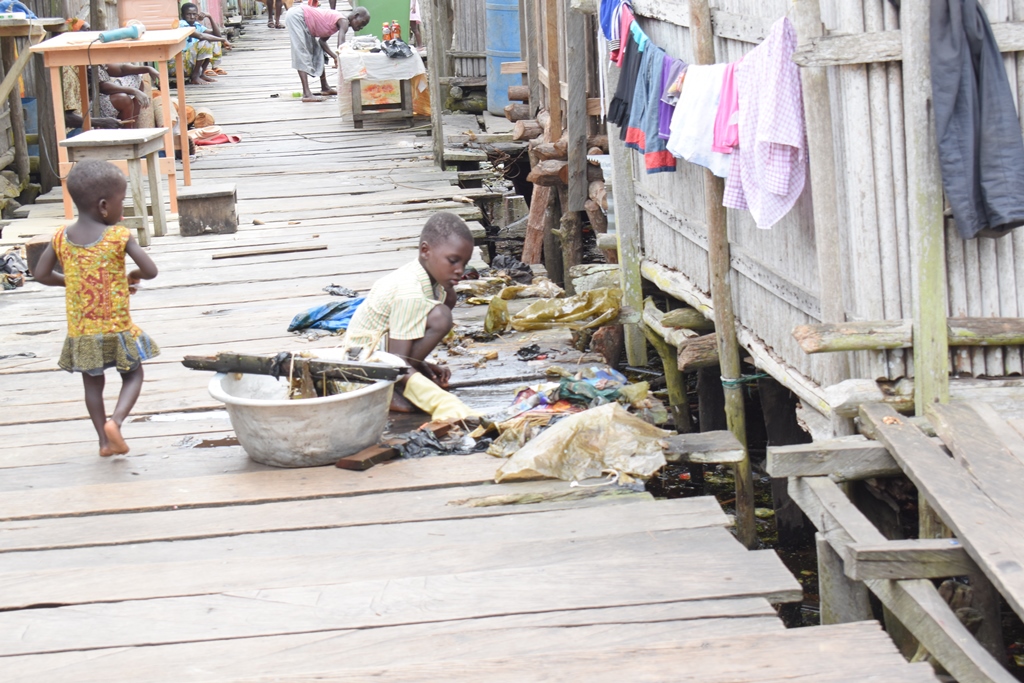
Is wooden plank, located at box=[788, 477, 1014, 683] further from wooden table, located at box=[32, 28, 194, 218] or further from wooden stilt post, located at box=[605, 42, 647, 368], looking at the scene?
wooden table, located at box=[32, 28, 194, 218]

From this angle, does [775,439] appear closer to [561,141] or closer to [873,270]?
[873,270]

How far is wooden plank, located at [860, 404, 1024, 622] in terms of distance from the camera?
2969mm

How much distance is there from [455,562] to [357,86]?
40.9ft

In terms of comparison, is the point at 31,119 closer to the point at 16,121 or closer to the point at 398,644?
the point at 16,121

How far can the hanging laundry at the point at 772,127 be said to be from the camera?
428cm

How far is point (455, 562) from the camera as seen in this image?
3.55 metres

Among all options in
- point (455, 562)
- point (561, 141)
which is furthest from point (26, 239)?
point (455, 562)

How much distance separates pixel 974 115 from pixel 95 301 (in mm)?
3109

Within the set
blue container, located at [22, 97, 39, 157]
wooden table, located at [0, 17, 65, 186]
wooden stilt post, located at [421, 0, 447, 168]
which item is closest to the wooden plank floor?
wooden table, located at [0, 17, 65, 186]

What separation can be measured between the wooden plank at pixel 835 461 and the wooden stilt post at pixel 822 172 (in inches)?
Result: 13.4

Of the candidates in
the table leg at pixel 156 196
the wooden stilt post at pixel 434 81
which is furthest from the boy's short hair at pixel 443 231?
the wooden stilt post at pixel 434 81

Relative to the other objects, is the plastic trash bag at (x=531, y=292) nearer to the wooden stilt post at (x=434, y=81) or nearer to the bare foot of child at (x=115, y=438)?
the bare foot of child at (x=115, y=438)

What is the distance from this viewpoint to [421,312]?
16.1ft

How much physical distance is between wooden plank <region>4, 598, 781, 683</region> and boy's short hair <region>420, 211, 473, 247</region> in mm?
2101
